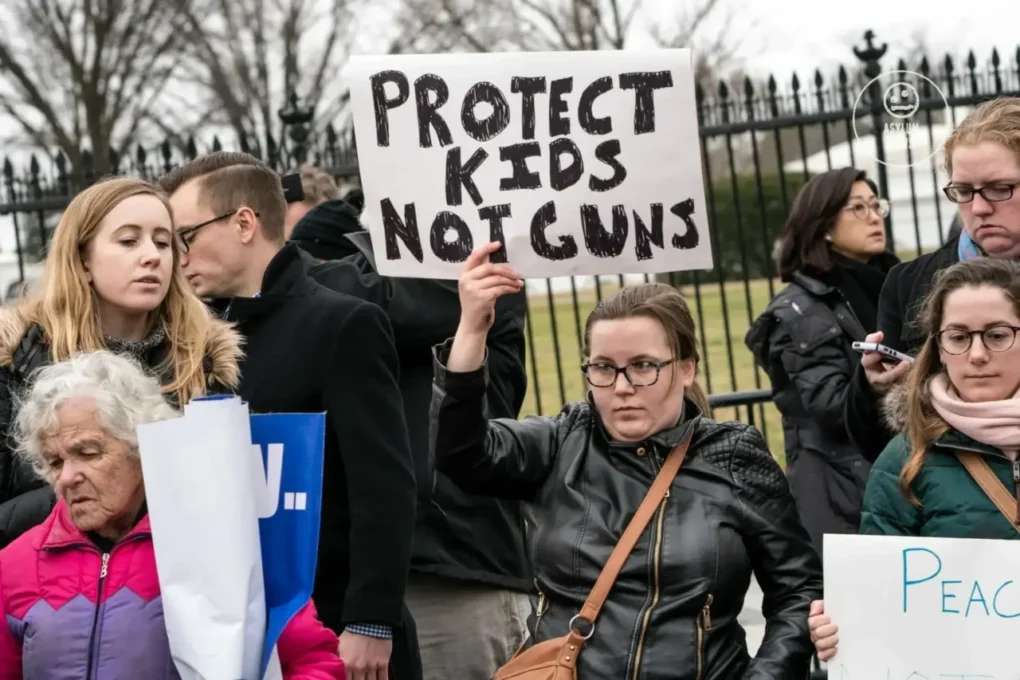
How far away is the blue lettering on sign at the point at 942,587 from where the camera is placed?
115 inches

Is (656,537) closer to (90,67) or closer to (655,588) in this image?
(655,588)

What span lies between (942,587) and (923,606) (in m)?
0.06

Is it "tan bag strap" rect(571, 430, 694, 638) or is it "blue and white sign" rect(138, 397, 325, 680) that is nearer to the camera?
"blue and white sign" rect(138, 397, 325, 680)

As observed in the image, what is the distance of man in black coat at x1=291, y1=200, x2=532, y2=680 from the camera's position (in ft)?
13.8

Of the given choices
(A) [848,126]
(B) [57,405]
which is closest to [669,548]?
(B) [57,405]

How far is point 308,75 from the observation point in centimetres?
2447

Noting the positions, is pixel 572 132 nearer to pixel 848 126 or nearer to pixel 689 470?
pixel 689 470

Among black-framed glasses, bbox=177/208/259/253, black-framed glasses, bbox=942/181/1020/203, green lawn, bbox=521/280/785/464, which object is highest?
black-framed glasses, bbox=177/208/259/253

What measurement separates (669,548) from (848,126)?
486 cm

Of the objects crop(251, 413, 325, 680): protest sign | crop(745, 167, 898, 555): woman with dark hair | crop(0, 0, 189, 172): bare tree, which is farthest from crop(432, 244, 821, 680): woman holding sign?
crop(0, 0, 189, 172): bare tree

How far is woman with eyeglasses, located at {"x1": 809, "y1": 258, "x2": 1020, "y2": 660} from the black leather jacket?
0.20 metres

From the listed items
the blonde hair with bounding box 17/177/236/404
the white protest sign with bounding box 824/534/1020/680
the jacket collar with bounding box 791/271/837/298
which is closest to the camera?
the white protest sign with bounding box 824/534/1020/680

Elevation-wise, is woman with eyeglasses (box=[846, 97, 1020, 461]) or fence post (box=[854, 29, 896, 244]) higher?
fence post (box=[854, 29, 896, 244])

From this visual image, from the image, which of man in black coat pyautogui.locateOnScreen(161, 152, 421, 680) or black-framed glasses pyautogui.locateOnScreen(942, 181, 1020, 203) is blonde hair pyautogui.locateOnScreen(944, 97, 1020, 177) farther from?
man in black coat pyautogui.locateOnScreen(161, 152, 421, 680)
